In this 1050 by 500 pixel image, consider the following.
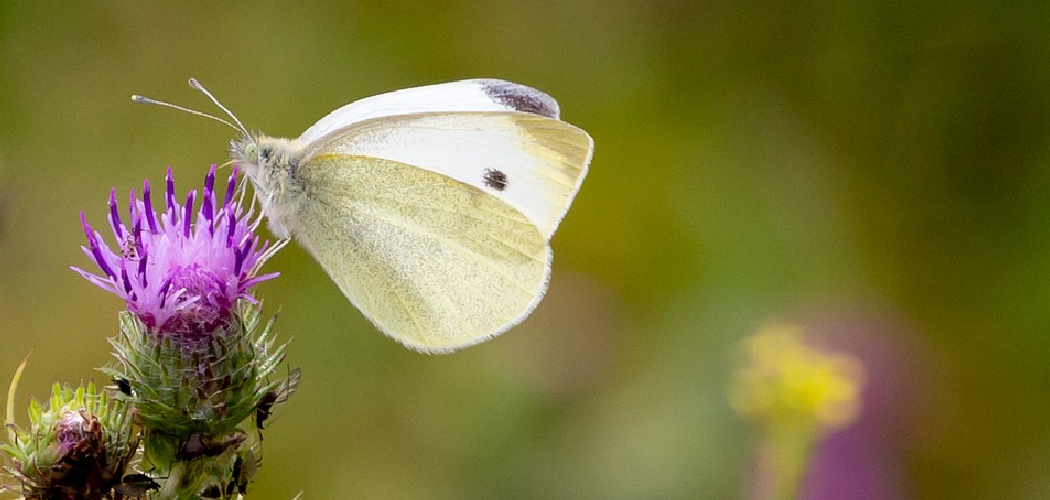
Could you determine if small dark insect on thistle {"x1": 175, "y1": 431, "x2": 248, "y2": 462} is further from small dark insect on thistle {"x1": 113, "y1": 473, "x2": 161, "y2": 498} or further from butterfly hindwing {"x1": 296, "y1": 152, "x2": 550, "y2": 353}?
butterfly hindwing {"x1": 296, "y1": 152, "x2": 550, "y2": 353}

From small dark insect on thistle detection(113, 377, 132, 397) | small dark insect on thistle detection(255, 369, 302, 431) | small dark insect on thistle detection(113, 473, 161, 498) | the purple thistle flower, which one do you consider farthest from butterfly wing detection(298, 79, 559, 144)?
small dark insect on thistle detection(113, 473, 161, 498)

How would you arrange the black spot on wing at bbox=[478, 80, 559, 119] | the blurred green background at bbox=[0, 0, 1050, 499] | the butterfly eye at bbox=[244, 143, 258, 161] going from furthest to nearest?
the blurred green background at bbox=[0, 0, 1050, 499], the black spot on wing at bbox=[478, 80, 559, 119], the butterfly eye at bbox=[244, 143, 258, 161]

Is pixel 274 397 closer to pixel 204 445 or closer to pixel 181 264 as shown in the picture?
pixel 204 445

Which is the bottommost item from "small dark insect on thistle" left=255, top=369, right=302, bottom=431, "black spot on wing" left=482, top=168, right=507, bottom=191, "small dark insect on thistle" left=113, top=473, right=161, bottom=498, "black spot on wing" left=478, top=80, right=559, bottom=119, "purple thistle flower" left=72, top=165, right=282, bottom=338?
"small dark insect on thistle" left=113, top=473, right=161, bottom=498

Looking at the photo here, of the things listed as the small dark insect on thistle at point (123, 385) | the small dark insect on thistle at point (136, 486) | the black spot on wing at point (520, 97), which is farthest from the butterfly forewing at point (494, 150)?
the small dark insect on thistle at point (136, 486)

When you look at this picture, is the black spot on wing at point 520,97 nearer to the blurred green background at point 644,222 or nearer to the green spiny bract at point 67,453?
the blurred green background at point 644,222

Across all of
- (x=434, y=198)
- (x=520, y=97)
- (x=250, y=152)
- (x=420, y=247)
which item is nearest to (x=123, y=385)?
(x=250, y=152)
